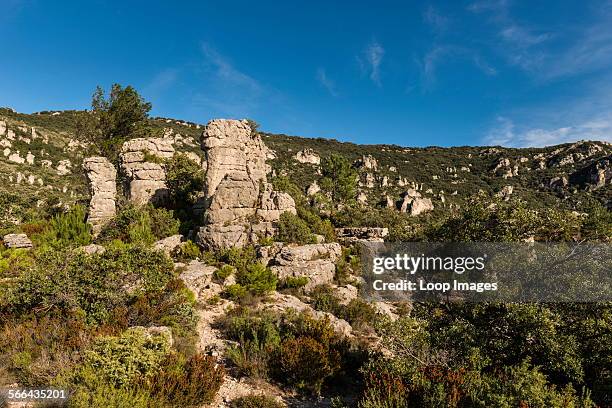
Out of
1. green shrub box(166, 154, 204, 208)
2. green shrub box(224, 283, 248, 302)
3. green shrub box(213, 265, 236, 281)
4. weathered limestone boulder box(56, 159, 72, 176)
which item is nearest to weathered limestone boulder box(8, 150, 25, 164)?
weathered limestone boulder box(56, 159, 72, 176)

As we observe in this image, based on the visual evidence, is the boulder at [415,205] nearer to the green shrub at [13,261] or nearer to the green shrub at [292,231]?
the green shrub at [292,231]

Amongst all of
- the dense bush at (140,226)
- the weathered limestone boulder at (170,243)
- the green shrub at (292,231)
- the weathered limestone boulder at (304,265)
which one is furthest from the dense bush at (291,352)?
the dense bush at (140,226)

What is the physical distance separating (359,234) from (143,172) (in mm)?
16606

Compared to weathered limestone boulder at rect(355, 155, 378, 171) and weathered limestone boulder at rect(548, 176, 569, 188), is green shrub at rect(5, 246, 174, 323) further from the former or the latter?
weathered limestone boulder at rect(548, 176, 569, 188)

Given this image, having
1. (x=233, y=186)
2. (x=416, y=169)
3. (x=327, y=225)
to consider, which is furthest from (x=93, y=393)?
(x=416, y=169)

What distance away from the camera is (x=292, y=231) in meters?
18.5

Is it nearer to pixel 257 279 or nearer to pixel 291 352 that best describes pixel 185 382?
pixel 291 352

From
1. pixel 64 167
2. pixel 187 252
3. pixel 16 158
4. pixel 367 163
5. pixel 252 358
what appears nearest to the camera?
pixel 252 358

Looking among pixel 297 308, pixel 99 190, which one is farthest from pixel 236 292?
pixel 99 190

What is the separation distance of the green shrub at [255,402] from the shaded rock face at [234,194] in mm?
10919

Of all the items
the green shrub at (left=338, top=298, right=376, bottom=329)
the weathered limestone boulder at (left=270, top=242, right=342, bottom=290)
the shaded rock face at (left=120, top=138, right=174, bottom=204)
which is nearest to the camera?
the green shrub at (left=338, top=298, right=376, bottom=329)

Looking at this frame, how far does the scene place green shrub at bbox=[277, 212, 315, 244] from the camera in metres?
18.3

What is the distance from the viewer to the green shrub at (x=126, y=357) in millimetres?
6434

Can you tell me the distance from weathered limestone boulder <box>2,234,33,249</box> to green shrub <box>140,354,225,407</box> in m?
15.8
